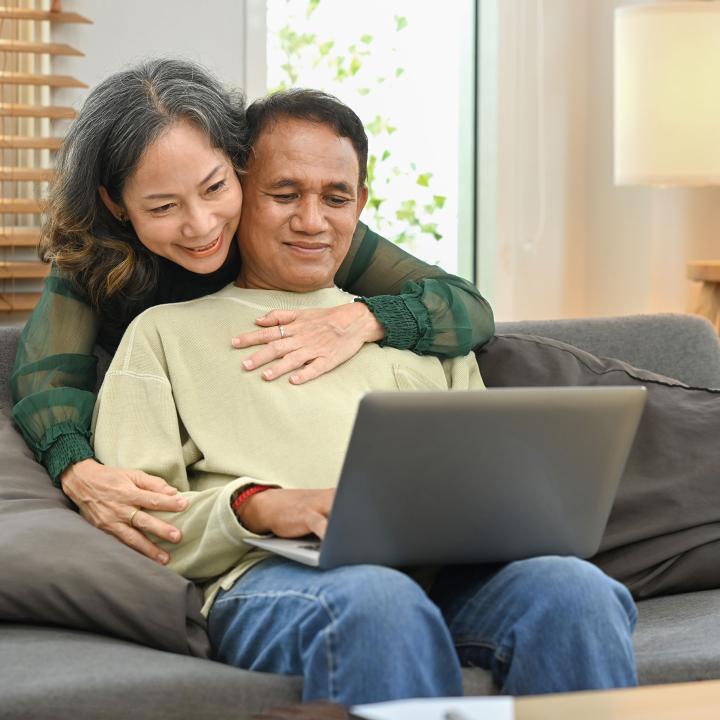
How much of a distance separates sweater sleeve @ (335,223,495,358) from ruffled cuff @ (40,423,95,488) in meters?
0.44

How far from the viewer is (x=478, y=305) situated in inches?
75.9

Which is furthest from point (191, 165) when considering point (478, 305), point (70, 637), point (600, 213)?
point (600, 213)

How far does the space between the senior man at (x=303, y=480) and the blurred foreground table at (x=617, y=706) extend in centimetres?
18

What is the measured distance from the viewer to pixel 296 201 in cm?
181

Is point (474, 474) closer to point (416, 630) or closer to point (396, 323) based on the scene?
point (416, 630)

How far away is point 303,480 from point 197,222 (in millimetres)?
385

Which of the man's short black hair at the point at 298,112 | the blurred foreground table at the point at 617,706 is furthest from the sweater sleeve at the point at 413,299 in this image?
the blurred foreground table at the point at 617,706

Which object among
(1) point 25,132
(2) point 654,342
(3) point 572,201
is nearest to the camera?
(2) point 654,342

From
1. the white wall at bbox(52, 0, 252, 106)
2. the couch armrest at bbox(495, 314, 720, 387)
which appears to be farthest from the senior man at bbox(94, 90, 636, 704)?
the white wall at bbox(52, 0, 252, 106)

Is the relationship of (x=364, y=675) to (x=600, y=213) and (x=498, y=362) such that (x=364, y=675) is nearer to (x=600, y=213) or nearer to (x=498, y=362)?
(x=498, y=362)

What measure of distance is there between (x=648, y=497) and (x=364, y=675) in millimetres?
690

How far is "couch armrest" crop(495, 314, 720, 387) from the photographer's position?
2133 millimetres

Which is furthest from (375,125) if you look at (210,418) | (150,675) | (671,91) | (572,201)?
(150,675)

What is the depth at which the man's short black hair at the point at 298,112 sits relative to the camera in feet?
5.97
